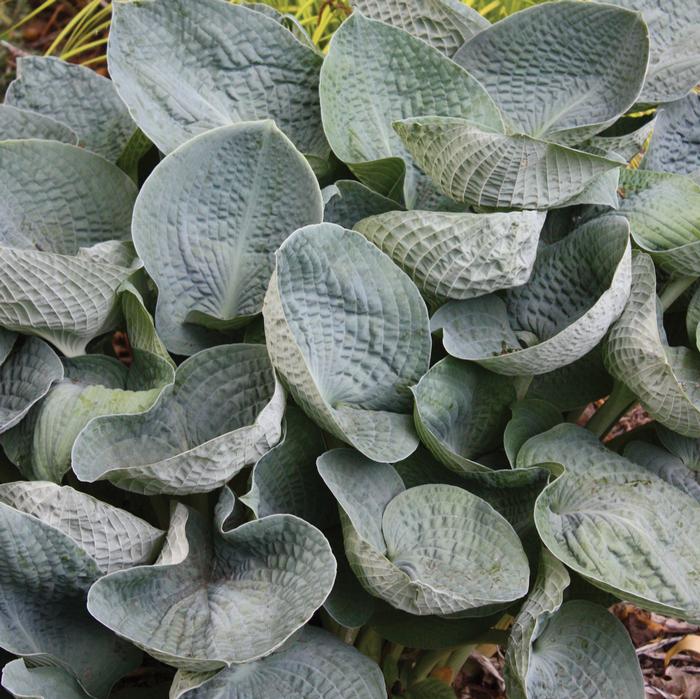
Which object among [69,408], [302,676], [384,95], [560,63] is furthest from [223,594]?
[560,63]

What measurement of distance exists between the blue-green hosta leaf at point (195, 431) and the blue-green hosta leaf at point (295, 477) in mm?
39

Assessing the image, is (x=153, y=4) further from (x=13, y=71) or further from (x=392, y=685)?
(x=13, y=71)

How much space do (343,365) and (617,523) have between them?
0.93 ft

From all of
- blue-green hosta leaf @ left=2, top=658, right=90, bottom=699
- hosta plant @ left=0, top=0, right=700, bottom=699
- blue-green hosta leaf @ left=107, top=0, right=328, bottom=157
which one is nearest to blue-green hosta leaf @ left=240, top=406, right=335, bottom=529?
hosta plant @ left=0, top=0, right=700, bottom=699

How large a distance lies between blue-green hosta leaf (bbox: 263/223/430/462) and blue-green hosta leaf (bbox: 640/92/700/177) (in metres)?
0.45

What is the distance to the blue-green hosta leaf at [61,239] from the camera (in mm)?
834

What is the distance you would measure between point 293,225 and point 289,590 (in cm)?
36

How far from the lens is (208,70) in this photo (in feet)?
3.30

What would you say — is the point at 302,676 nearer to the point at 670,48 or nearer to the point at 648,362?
the point at 648,362

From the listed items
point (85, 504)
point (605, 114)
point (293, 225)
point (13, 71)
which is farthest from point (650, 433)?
point (13, 71)

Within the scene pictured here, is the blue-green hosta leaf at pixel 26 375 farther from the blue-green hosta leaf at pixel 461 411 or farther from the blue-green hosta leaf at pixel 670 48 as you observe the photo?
the blue-green hosta leaf at pixel 670 48

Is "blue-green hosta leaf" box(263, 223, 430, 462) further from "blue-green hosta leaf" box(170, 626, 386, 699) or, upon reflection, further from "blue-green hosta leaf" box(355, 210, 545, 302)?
"blue-green hosta leaf" box(170, 626, 386, 699)

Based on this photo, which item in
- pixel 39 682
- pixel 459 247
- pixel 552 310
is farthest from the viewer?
pixel 552 310

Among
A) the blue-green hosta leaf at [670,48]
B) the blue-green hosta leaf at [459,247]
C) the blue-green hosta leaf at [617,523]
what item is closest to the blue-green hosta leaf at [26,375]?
the blue-green hosta leaf at [459,247]
